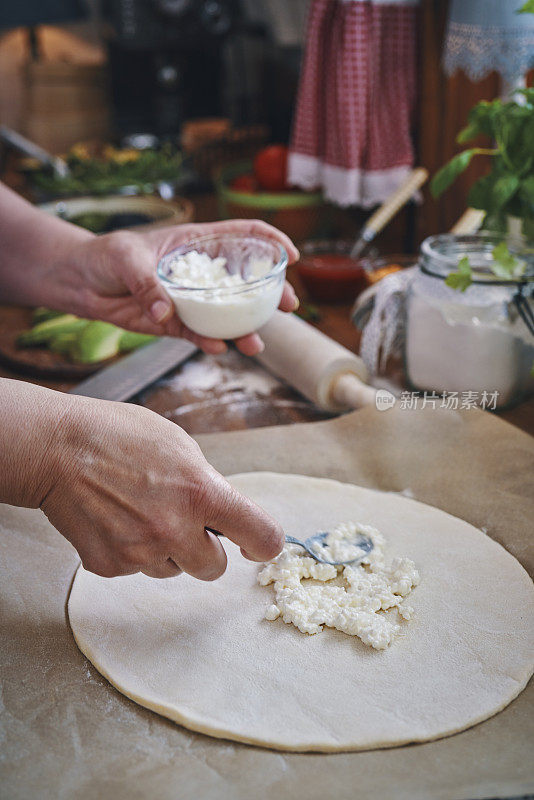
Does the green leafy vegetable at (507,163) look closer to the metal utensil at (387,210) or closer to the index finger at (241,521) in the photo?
the metal utensil at (387,210)

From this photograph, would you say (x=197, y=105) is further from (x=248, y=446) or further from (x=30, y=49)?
(x=248, y=446)

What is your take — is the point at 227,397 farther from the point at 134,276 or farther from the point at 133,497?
the point at 133,497

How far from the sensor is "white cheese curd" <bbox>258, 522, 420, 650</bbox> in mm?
989

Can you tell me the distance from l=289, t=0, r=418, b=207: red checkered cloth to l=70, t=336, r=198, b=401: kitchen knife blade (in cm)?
78

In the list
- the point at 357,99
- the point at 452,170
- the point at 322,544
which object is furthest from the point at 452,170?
the point at 357,99

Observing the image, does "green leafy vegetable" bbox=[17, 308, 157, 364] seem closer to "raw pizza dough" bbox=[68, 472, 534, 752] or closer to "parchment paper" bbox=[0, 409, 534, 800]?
"parchment paper" bbox=[0, 409, 534, 800]

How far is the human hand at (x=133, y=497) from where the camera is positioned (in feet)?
2.86

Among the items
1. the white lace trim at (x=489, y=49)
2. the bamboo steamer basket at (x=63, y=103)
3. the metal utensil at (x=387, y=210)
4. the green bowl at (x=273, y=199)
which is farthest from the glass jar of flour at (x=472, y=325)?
the bamboo steamer basket at (x=63, y=103)

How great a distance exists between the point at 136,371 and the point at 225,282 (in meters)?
0.32

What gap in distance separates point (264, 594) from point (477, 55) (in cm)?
130

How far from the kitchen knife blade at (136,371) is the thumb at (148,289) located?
0.63 ft

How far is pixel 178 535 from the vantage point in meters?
0.88

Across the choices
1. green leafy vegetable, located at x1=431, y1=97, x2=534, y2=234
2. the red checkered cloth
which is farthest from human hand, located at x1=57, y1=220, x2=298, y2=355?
the red checkered cloth

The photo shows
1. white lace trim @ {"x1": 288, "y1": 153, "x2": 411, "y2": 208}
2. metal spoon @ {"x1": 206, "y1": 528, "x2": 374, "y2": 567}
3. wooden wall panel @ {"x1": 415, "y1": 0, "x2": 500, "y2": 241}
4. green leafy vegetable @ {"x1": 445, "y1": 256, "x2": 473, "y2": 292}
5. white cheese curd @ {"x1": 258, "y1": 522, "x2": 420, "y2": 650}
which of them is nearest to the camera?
white cheese curd @ {"x1": 258, "y1": 522, "x2": 420, "y2": 650}
